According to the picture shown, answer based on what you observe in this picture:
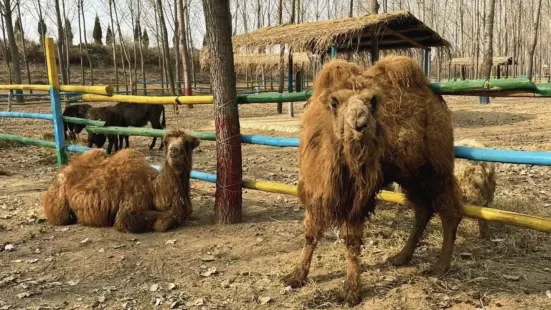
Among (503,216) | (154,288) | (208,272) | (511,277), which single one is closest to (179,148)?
(208,272)

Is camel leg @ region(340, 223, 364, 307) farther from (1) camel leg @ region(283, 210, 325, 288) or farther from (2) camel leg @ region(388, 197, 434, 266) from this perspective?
(2) camel leg @ region(388, 197, 434, 266)

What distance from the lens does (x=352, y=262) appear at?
307cm

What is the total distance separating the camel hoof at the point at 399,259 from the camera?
139 inches

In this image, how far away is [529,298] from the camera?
3.00 metres

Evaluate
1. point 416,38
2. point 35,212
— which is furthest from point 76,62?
point 35,212

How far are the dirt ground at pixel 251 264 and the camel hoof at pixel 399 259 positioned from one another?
6 centimetres

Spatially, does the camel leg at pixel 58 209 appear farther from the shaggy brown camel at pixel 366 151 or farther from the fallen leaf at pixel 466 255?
the fallen leaf at pixel 466 255

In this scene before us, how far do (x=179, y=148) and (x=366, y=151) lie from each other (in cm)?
221

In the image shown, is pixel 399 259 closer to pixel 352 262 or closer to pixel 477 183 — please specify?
pixel 352 262

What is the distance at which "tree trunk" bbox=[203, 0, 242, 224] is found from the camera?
4316 mm

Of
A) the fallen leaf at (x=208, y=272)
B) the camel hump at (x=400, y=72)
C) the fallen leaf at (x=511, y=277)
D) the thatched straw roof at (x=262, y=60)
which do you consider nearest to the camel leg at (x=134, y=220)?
the fallen leaf at (x=208, y=272)

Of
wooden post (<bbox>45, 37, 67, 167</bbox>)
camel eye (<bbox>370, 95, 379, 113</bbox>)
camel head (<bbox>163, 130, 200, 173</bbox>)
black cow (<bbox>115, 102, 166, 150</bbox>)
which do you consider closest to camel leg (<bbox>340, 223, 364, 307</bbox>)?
camel eye (<bbox>370, 95, 379, 113</bbox>)

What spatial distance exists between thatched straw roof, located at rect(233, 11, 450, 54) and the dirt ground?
28.0 ft

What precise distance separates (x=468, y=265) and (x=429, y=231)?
777 mm
